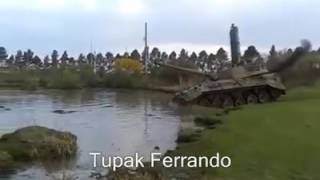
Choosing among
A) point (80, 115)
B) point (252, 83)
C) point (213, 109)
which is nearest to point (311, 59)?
point (252, 83)

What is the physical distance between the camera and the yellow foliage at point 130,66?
109156 millimetres

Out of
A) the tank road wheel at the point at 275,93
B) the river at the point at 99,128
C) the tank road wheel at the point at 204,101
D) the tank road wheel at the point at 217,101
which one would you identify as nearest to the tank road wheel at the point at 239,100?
the tank road wheel at the point at 217,101

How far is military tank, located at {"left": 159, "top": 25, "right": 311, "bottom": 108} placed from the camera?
45.0 m

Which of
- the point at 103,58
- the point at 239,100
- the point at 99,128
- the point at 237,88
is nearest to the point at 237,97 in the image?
the point at 239,100

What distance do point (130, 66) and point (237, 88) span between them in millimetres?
71098

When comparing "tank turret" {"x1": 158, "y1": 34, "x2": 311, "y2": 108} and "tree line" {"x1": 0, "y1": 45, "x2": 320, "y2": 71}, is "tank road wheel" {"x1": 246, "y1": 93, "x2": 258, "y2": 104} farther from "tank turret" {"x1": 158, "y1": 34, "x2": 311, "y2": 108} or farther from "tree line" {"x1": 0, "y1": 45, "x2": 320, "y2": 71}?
"tree line" {"x1": 0, "y1": 45, "x2": 320, "y2": 71}

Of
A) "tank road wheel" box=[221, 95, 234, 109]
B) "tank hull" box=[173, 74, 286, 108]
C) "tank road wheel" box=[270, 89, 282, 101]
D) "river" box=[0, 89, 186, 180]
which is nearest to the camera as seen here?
"river" box=[0, 89, 186, 180]

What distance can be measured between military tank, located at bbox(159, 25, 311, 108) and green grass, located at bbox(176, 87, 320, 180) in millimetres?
14896

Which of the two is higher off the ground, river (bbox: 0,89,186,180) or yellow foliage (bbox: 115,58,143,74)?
yellow foliage (bbox: 115,58,143,74)

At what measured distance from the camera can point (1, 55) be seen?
545 feet

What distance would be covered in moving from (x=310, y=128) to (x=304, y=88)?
28732mm

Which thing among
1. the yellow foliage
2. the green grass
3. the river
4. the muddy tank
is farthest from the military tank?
the yellow foliage

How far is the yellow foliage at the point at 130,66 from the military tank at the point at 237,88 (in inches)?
2351

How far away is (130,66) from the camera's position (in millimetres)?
116250
